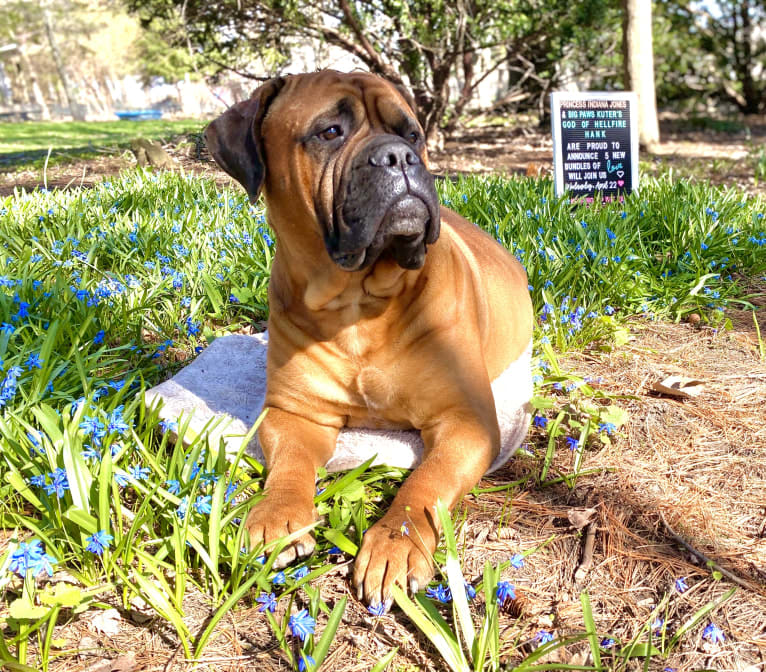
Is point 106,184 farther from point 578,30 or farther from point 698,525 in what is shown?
point 578,30

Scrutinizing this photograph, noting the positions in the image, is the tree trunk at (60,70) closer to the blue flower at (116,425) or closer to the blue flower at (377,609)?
the blue flower at (116,425)

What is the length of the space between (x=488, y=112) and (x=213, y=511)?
9695mm

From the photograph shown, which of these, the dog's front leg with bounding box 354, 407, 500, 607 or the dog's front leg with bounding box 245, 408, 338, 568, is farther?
the dog's front leg with bounding box 245, 408, 338, 568

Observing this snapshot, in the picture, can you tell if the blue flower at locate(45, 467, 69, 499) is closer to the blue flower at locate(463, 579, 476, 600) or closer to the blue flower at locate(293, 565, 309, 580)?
the blue flower at locate(293, 565, 309, 580)

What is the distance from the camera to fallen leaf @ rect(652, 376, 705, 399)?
2785 millimetres

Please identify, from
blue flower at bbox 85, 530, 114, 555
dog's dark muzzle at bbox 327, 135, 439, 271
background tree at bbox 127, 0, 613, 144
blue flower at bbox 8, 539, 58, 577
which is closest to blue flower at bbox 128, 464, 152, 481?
blue flower at bbox 85, 530, 114, 555

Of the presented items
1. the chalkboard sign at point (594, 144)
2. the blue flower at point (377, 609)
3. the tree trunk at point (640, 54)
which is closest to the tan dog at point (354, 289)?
the blue flower at point (377, 609)

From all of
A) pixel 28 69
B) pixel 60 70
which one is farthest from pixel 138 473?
pixel 28 69

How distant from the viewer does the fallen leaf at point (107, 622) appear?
64.9 inches

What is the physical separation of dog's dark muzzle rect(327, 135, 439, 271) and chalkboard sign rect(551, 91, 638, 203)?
10.4 feet

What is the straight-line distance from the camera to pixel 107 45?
2077 inches

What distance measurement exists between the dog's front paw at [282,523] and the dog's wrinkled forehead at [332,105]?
1.20m

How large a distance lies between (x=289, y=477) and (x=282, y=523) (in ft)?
0.80

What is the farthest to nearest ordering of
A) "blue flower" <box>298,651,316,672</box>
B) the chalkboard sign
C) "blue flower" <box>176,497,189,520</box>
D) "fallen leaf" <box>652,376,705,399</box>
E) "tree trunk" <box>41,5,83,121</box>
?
"tree trunk" <box>41,5,83,121</box>, the chalkboard sign, "fallen leaf" <box>652,376,705,399</box>, "blue flower" <box>176,497,189,520</box>, "blue flower" <box>298,651,316,672</box>
